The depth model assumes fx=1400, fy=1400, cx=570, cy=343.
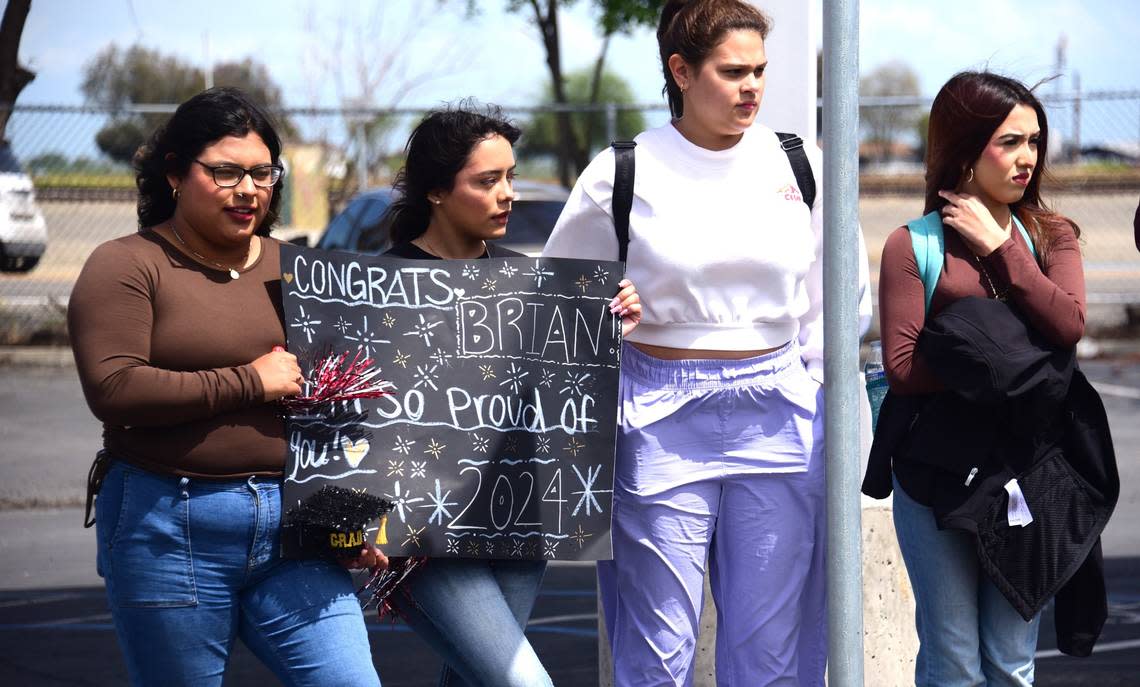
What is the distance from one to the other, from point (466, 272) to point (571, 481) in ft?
1.84

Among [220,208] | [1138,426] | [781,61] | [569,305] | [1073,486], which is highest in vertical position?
[781,61]

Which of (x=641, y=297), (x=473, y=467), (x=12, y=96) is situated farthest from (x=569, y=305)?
(x=12, y=96)

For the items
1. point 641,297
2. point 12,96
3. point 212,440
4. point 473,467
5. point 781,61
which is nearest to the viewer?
point 212,440

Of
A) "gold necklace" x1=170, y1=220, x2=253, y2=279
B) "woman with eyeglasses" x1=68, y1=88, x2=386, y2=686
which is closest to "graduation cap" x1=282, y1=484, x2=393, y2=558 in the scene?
"woman with eyeglasses" x1=68, y1=88, x2=386, y2=686

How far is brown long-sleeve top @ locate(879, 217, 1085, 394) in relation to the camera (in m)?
3.25

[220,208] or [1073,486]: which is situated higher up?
[220,208]

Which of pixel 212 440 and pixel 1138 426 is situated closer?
pixel 212 440

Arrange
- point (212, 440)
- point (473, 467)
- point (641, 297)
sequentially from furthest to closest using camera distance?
point (641, 297) < point (473, 467) < point (212, 440)

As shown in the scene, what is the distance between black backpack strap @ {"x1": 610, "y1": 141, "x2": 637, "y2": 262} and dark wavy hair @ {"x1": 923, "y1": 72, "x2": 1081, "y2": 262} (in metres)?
0.73

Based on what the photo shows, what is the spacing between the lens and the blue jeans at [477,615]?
311 centimetres

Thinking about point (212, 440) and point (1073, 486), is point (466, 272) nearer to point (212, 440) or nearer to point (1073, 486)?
point (212, 440)

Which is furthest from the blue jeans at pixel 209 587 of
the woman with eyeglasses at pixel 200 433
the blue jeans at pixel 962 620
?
the blue jeans at pixel 962 620

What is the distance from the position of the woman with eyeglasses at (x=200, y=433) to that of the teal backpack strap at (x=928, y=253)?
1457 mm

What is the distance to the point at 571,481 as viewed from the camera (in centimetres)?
337
